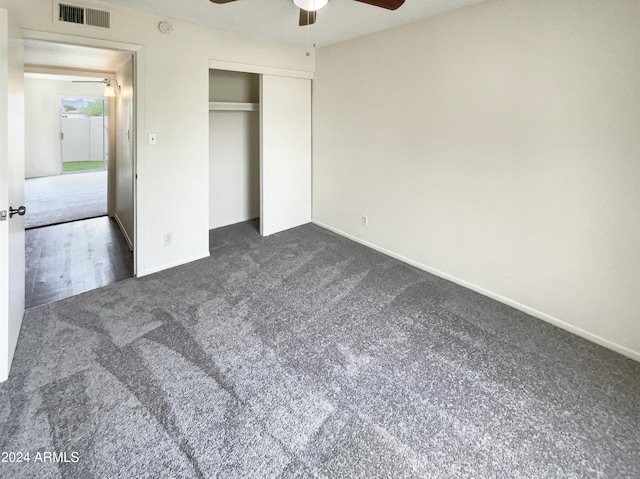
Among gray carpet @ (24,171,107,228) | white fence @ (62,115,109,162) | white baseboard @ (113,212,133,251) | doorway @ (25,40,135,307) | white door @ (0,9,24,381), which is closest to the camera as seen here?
white door @ (0,9,24,381)

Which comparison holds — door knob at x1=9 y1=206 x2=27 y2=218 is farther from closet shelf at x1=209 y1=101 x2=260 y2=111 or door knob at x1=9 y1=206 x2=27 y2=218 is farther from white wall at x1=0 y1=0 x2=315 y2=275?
closet shelf at x1=209 y1=101 x2=260 y2=111

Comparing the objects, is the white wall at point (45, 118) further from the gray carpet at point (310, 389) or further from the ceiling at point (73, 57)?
the gray carpet at point (310, 389)

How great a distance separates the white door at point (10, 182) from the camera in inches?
79.1

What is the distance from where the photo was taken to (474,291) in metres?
3.42

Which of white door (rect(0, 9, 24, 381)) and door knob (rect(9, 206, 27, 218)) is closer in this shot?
white door (rect(0, 9, 24, 381))

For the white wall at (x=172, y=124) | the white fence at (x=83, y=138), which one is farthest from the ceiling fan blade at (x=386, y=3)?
the white fence at (x=83, y=138)

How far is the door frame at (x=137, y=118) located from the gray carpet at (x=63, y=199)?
9.50 ft

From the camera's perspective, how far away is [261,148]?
15.1 feet

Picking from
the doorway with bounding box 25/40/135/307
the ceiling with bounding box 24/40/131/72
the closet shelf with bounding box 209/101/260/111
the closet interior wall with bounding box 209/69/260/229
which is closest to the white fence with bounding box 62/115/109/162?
the doorway with bounding box 25/40/135/307

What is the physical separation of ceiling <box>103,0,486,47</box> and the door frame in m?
0.34

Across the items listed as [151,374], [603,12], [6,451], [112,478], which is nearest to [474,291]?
[603,12]

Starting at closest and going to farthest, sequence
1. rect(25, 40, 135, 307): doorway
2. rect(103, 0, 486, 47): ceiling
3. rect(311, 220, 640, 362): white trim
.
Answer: rect(311, 220, 640, 362): white trim → rect(103, 0, 486, 47): ceiling → rect(25, 40, 135, 307): doorway

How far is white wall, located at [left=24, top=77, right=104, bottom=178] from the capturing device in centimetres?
948

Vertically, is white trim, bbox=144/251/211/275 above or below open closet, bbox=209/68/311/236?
below
